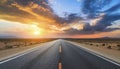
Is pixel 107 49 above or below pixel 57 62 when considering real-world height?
above

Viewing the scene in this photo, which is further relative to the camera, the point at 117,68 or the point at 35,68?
the point at 117,68

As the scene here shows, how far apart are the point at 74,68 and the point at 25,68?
8.84ft

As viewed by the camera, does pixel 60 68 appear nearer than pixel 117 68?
Yes

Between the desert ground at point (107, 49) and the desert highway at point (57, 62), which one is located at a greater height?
the desert ground at point (107, 49)

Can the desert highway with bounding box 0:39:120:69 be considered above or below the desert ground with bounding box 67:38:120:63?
below

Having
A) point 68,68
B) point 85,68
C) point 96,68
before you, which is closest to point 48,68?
point 68,68

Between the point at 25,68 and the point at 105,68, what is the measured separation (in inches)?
177

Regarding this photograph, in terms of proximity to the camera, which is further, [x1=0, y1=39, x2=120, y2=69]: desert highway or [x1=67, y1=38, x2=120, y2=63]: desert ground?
[x1=67, y1=38, x2=120, y2=63]: desert ground

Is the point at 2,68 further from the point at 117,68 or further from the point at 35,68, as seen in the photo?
the point at 117,68

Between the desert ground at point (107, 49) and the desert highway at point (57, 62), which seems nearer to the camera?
the desert highway at point (57, 62)

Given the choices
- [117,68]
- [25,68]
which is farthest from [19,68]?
[117,68]

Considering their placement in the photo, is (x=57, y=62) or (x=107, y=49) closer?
(x=57, y=62)

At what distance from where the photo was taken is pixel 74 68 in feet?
34.6

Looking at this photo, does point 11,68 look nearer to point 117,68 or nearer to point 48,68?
point 48,68
